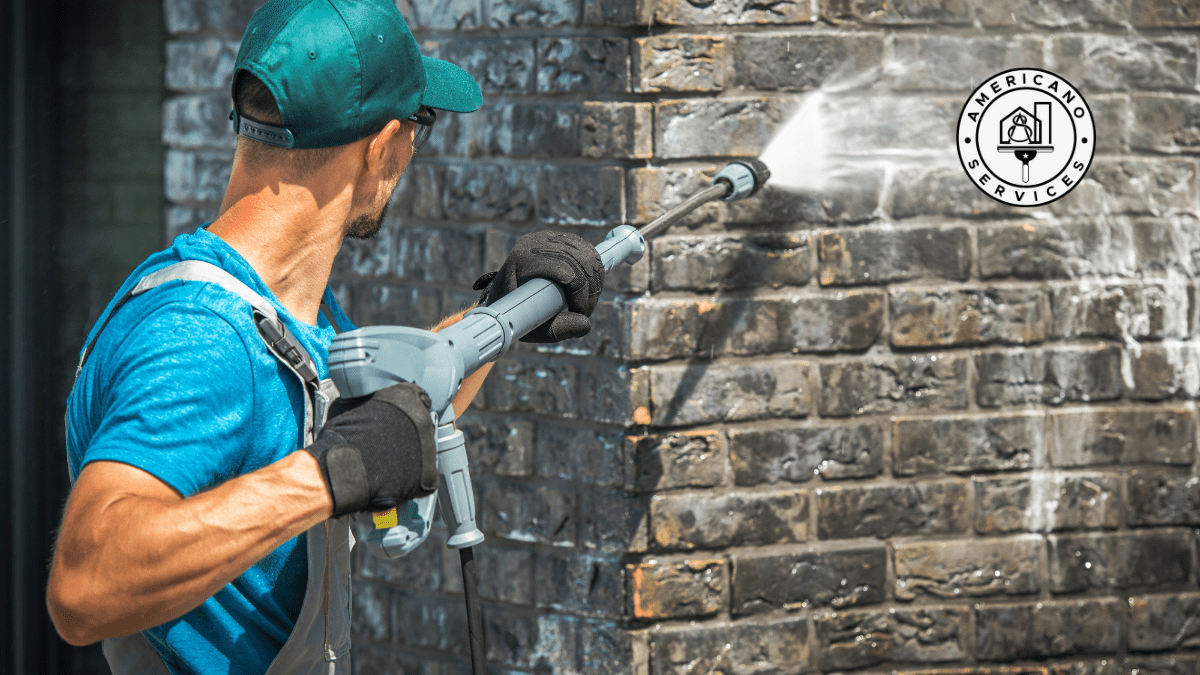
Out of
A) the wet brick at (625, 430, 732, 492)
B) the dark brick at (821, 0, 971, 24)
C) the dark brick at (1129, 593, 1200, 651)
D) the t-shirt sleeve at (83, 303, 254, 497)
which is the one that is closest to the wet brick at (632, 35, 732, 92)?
the dark brick at (821, 0, 971, 24)

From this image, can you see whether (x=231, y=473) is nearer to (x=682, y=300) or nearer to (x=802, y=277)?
(x=682, y=300)

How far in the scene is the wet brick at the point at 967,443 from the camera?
2492mm

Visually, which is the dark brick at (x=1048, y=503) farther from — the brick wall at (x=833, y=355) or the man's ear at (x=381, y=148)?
the man's ear at (x=381, y=148)

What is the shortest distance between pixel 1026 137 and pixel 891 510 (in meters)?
1.09

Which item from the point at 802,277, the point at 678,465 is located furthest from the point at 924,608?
the point at 802,277

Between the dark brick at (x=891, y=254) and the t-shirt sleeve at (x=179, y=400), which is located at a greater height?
the dark brick at (x=891, y=254)

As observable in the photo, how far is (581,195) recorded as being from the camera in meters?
2.40

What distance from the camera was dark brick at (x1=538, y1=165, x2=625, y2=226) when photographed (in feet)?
7.72

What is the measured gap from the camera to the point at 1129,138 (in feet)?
8.35

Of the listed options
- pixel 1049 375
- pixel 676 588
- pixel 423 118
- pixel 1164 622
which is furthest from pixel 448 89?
pixel 1164 622

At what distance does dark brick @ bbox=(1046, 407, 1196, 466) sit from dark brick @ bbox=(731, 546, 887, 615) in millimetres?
600

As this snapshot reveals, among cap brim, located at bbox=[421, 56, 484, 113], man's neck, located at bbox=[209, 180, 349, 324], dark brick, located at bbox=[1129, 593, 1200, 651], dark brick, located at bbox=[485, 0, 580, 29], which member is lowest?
dark brick, located at bbox=[1129, 593, 1200, 651]

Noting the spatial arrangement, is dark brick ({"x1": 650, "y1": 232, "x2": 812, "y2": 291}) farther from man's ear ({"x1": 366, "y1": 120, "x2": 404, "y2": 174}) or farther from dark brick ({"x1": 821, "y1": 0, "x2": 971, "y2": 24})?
man's ear ({"x1": 366, "y1": 120, "x2": 404, "y2": 174})

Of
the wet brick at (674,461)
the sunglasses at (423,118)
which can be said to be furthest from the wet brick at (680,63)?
the wet brick at (674,461)
